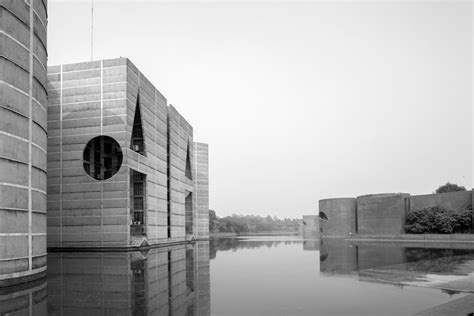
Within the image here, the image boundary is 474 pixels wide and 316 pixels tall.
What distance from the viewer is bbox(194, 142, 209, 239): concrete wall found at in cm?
10369

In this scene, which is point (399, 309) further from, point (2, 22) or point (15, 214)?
point (2, 22)

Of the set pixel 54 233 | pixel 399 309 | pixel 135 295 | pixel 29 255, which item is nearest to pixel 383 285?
pixel 399 309

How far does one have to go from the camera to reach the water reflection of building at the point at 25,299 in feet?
49.6

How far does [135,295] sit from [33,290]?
536 centimetres

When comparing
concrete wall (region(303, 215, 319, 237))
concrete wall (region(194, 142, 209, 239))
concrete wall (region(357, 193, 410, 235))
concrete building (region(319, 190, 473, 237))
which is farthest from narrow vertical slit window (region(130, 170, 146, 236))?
concrete wall (region(303, 215, 319, 237))

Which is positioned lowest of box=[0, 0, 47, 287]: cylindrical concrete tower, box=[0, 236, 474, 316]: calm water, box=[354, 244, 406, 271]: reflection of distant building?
box=[354, 244, 406, 271]: reflection of distant building

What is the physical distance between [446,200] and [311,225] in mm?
42558

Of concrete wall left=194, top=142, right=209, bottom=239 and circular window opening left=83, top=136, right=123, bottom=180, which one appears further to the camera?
concrete wall left=194, top=142, right=209, bottom=239

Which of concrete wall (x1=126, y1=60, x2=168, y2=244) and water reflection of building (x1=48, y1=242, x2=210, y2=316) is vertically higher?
concrete wall (x1=126, y1=60, x2=168, y2=244)

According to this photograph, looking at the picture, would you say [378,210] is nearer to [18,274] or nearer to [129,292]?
[18,274]

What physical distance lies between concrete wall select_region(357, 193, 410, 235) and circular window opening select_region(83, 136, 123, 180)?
150ft

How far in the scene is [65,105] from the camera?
51438 millimetres

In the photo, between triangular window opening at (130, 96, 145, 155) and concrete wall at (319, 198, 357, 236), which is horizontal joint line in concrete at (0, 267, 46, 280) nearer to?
triangular window opening at (130, 96, 145, 155)

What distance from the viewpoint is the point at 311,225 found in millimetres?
112562
